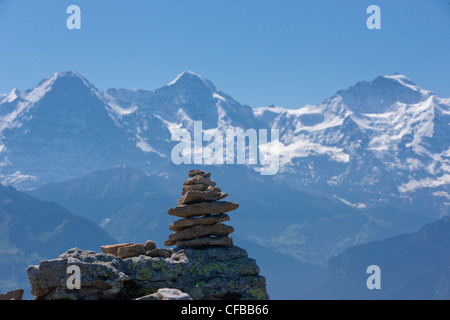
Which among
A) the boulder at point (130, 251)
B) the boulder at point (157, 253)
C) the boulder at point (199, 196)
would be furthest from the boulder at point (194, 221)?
the boulder at point (130, 251)

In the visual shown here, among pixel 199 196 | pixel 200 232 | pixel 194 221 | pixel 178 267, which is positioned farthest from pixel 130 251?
pixel 199 196

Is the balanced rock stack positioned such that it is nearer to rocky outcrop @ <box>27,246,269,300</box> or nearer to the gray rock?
the gray rock

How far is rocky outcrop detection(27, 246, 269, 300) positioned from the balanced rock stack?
1147 mm

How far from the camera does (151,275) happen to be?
2852 centimetres

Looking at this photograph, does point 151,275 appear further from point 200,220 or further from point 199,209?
point 199,209

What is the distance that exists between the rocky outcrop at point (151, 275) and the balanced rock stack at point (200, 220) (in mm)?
1147

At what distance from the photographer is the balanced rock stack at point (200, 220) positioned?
35.1 m

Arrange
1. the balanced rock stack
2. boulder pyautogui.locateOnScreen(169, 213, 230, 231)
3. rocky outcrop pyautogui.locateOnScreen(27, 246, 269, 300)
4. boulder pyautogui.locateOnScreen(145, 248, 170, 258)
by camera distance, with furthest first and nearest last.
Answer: boulder pyautogui.locateOnScreen(169, 213, 230, 231) → the balanced rock stack → boulder pyautogui.locateOnScreen(145, 248, 170, 258) → rocky outcrop pyautogui.locateOnScreen(27, 246, 269, 300)

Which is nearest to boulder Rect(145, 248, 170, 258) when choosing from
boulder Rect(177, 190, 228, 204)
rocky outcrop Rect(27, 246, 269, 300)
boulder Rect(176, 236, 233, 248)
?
rocky outcrop Rect(27, 246, 269, 300)

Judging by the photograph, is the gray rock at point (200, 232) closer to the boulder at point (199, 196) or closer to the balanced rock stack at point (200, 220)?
the balanced rock stack at point (200, 220)

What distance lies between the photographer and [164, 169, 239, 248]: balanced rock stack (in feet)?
115
